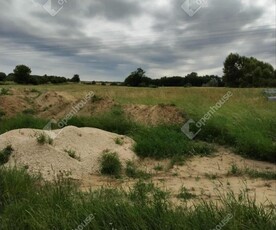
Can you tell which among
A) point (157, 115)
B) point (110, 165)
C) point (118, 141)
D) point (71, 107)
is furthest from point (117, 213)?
point (71, 107)

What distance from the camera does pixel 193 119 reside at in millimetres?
14172

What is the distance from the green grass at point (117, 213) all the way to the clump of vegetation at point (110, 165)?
4112 mm

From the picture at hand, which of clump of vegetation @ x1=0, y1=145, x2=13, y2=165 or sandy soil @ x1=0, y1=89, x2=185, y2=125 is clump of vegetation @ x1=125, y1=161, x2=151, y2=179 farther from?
sandy soil @ x1=0, y1=89, x2=185, y2=125

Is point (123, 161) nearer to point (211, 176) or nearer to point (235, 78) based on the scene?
point (211, 176)

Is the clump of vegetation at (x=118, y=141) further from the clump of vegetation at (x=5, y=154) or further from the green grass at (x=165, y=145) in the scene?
the clump of vegetation at (x=5, y=154)

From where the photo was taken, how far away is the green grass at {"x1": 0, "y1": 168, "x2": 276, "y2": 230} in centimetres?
374

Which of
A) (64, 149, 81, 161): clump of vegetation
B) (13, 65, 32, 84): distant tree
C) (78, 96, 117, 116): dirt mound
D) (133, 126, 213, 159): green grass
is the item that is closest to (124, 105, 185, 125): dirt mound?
(78, 96, 117, 116): dirt mound

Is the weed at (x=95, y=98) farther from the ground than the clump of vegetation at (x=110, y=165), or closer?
farther from the ground

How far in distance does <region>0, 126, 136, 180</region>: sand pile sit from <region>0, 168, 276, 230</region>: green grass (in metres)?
2.91

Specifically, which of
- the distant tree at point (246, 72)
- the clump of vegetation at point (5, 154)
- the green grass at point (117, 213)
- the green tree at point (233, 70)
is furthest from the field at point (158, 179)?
the green tree at point (233, 70)

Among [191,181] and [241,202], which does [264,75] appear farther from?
[241,202]

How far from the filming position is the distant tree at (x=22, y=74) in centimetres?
5834

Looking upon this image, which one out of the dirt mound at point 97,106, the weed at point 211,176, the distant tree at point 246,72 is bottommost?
the weed at point 211,176

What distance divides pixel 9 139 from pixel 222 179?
565 cm
